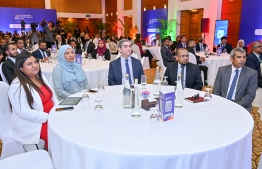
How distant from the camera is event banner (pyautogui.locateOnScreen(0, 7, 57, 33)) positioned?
51.0 feet

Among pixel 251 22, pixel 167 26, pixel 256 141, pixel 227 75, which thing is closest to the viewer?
pixel 227 75

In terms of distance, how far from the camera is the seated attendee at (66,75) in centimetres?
312

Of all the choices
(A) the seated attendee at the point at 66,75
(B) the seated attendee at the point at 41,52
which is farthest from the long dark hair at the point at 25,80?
(B) the seated attendee at the point at 41,52

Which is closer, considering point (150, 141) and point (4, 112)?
point (150, 141)

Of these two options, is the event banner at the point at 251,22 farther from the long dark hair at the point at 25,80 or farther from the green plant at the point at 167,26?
the long dark hair at the point at 25,80

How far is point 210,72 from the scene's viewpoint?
6.16m

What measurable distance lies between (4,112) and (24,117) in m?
0.27

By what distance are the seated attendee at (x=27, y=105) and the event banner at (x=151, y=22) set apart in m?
11.5

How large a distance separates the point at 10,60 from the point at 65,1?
55.8 ft

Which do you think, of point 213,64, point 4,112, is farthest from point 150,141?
point 213,64

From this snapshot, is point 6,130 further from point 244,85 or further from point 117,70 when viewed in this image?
point 244,85

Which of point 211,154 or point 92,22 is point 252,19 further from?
point 92,22

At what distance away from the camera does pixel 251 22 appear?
8.66m

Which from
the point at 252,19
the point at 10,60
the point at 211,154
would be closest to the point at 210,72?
the point at 252,19
